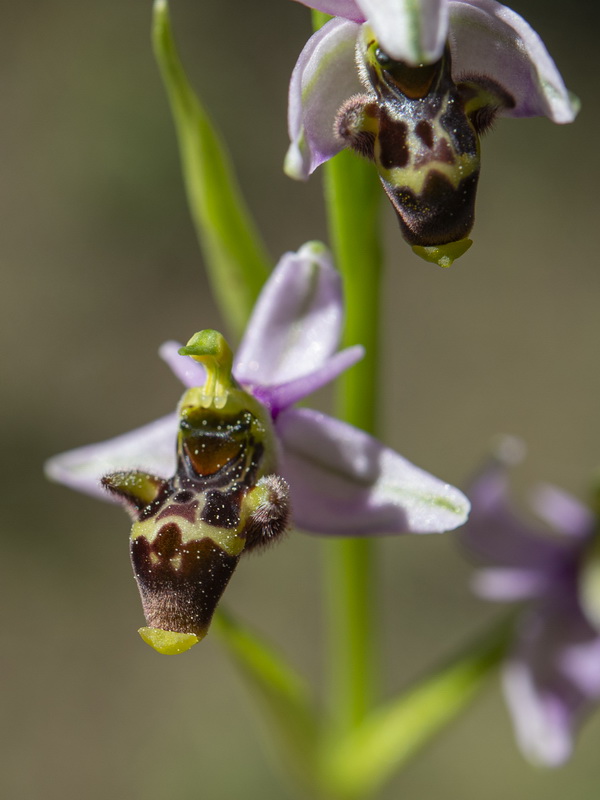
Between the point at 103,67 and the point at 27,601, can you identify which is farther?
the point at 103,67

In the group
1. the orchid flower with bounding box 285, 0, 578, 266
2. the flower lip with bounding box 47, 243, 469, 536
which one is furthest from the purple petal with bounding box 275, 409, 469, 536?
the orchid flower with bounding box 285, 0, 578, 266

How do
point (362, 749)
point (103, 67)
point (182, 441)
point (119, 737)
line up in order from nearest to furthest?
point (182, 441) → point (362, 749) → point (119, 737) → point (103, 67)

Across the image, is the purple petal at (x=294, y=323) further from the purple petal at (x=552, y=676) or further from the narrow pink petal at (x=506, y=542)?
the purple petal at (x=552, y=676)

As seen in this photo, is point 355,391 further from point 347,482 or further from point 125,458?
point 125,458

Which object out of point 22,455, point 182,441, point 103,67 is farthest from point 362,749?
point 103,67

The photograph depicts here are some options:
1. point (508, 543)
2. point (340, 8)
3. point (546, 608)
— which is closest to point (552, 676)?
point (546, 608)

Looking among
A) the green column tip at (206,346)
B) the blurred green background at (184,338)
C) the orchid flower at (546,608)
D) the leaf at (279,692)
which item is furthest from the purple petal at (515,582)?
the blurred green background at (184,338)

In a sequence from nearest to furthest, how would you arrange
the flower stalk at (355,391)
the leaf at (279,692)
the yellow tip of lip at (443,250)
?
the yellow tip of lip at (443,250)
the flower stalk at (355,391)
the leaf at (279,692)

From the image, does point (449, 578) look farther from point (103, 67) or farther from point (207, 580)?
point (207, 580)
